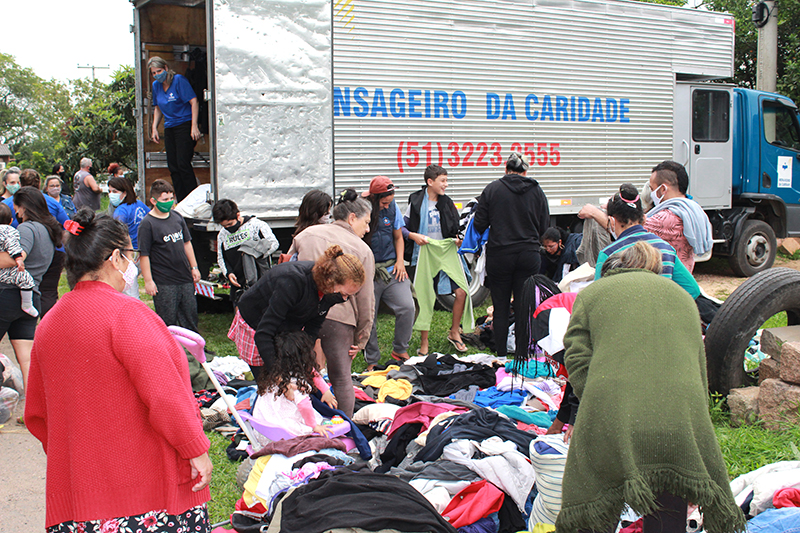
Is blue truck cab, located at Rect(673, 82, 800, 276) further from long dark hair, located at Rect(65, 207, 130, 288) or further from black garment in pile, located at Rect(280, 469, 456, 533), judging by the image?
long dark hair, located at Rect(65, 207, 130, 288)

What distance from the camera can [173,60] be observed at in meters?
8.12

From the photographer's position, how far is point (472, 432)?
386cm

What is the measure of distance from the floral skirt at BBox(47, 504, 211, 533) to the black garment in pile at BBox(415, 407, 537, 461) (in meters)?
1.66

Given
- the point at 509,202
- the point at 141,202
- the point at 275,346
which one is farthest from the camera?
the point at 141,202

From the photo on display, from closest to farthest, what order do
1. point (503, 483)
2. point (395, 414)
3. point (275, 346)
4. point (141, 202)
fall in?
1. point (503, 483)
2. point (275, 346)
3. point (395, 414)
4. point (141, 202)

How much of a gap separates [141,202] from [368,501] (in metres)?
5.93

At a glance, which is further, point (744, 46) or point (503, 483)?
point (744, 46)

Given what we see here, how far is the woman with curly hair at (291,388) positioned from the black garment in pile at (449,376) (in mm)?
1475

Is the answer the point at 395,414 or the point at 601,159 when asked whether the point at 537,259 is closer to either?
the point at 395,414

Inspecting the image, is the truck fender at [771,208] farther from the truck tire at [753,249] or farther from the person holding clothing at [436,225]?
the person holding clothing at [436,225]

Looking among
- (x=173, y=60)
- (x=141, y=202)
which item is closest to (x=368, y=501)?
(x=141, y=202)

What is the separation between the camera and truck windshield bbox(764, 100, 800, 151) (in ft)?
34.9

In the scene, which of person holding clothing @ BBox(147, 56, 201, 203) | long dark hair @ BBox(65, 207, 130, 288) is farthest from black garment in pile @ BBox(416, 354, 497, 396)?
person holding clothing @ BBox(147, 56, 201, 203)

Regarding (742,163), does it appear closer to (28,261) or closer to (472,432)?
(472,432)
